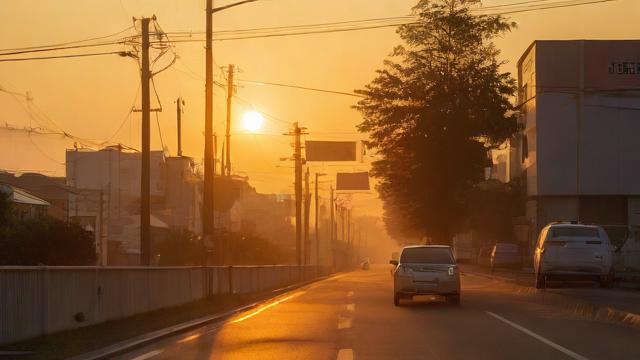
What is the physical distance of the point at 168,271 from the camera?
1019 inches

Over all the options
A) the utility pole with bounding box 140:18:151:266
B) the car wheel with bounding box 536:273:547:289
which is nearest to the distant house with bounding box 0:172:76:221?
the utility pole with bounding box 140:18:151:266

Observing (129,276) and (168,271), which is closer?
(129,276)

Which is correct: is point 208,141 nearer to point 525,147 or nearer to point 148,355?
point 148,355

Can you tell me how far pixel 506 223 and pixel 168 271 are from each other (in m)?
56.1

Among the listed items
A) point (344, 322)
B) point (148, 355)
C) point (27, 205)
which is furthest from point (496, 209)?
point (148, 355)

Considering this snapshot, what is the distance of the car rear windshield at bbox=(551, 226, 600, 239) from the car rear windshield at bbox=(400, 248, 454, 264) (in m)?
5.72

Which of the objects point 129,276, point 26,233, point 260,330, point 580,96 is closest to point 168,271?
point 129,276

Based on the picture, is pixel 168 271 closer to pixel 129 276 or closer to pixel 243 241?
pixel 129 276

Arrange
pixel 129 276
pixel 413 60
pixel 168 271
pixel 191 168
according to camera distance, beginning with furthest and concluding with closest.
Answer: pixel 191 168 < pixel 413 60 < pixel 168 271 < pixel 129 276

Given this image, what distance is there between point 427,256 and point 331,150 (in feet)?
90.6

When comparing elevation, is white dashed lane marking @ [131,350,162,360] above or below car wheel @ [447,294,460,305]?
above

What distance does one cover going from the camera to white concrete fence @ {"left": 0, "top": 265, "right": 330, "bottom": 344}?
15.4 m

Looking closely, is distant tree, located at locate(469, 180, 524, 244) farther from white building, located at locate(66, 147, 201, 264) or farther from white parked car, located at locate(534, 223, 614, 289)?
white parked car, located at locate(534, 223, 614, 289)

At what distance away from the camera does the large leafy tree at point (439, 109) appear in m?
57.2
